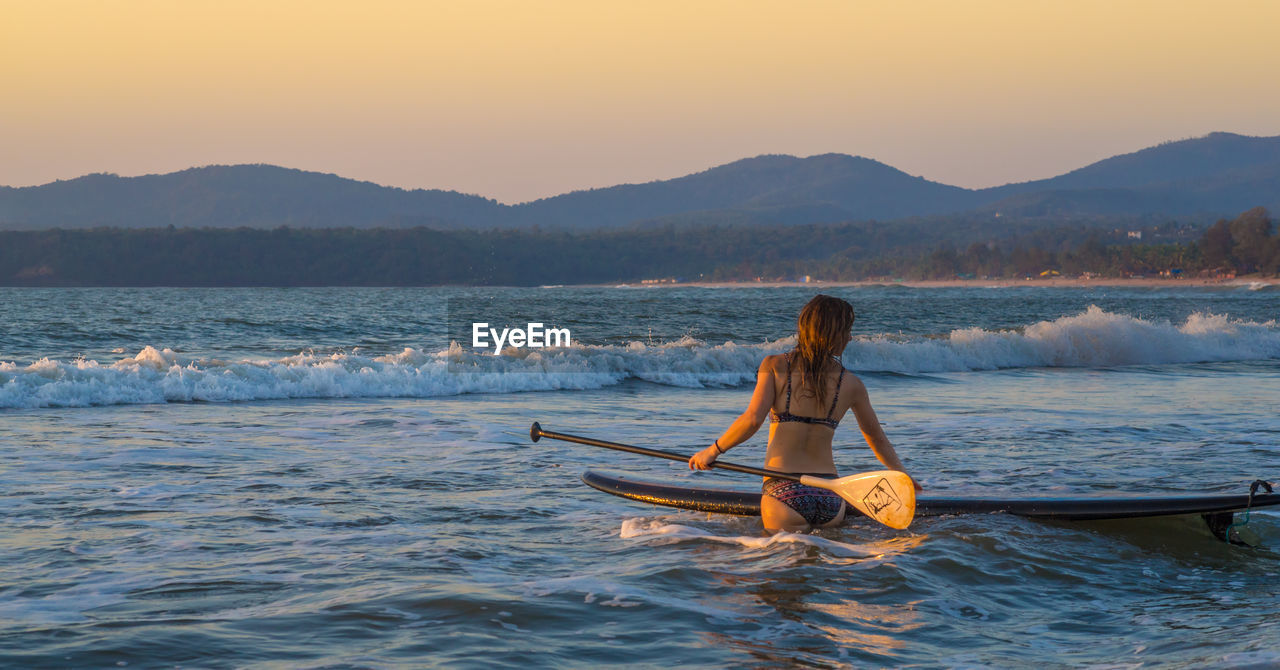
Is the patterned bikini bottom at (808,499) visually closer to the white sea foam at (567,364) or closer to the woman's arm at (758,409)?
the woman's arm at (758,409)

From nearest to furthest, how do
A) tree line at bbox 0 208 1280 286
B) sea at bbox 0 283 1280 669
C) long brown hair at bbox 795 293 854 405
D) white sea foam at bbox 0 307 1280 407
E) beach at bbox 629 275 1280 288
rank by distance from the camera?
1. sea at bbox 0 283 1280 669
2. long brown hair at bbox 795 293 854 405
3. white sea foam at bbox 0 307 1280 407
4. tree line at bbox 0 208 1280 286
5. beach at bbox 629 275 1280 288

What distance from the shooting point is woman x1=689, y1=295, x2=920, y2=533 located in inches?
233

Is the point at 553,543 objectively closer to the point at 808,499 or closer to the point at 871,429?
the point at 808,499

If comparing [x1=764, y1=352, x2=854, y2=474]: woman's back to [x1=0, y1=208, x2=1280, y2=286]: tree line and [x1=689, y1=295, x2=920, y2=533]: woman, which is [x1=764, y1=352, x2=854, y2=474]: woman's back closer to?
[x1=689, y1=295, x2=920, y2=533]: woman

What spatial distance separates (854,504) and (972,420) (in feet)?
28.1

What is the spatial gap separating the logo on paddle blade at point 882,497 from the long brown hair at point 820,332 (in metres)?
0.78

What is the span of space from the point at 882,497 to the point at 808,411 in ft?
2.33

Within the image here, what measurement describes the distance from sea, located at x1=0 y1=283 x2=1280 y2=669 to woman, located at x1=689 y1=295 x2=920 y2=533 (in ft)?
1.01

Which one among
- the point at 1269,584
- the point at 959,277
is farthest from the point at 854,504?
the point at 959,277

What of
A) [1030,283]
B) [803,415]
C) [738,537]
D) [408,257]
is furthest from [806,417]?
[1030,283]

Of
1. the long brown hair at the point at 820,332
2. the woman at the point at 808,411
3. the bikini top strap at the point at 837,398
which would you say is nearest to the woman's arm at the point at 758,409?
the woman at the point at 808,411

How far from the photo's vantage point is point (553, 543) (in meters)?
6.88

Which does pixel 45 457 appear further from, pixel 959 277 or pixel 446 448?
pixel 959 277

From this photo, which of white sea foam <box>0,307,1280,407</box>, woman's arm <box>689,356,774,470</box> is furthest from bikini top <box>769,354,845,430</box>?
white sea foam <box>0,307,1280,407</box>
